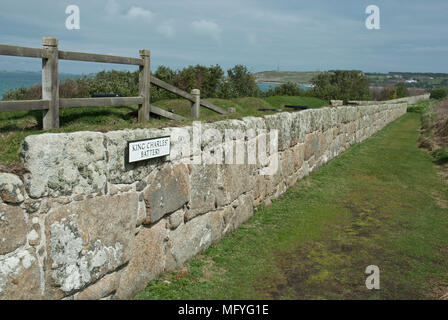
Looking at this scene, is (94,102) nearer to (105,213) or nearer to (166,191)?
(166,191)

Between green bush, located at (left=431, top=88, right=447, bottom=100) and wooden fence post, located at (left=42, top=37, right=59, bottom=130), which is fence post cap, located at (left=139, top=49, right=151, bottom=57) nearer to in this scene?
wooden fence post, located at (left=42, top=37, right=59, bottom=130)

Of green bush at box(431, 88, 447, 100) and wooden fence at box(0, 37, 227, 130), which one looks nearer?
wooden fence at box(0, 37, 227, 130)

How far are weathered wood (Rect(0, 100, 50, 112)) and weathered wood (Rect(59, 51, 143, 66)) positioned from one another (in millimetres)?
621

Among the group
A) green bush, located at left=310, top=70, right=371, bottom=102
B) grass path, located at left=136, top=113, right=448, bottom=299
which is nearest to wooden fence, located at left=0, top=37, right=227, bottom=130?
grass path, located at left=136, top=113, right=448, bottom=299

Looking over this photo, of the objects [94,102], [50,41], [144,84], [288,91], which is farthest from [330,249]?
[288,91]

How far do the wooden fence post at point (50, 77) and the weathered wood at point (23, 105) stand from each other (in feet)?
0.25

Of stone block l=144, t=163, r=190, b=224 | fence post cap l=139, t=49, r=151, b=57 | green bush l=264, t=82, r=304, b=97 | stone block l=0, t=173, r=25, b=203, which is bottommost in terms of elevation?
stone block l=144, t=163, r=190, b=224

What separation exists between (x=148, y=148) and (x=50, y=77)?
166 cm

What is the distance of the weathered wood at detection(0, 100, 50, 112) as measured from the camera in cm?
415

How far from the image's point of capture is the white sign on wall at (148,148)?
12.3 feet

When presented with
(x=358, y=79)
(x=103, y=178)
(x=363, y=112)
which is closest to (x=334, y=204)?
(x=103, y=178)

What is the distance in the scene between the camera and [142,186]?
13.1 ft

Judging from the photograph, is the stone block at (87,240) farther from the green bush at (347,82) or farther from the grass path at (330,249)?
the green bush at (347,82)
